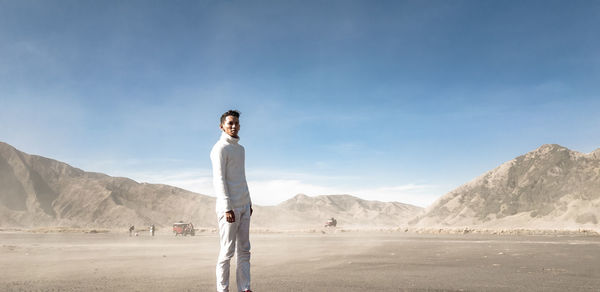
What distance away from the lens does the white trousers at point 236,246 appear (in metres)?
4.89

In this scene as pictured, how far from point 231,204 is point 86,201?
119413 mm

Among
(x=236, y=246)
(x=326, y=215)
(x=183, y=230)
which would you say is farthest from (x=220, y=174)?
(x=326, y=215)

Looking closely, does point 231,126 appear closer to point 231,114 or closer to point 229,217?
point 231,114

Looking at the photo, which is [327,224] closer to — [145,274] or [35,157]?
[145,274]

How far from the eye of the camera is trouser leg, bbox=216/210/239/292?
4879 mm

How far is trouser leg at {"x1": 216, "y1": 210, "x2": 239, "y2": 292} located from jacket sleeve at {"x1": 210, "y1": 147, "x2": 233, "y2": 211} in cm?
21

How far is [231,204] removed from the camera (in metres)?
4.98

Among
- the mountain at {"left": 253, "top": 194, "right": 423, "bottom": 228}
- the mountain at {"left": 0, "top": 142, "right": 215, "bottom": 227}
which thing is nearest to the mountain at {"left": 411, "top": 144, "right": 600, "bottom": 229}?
the mountain at {"left": 253, "top": 194, "right": 423, "bottom": 228}

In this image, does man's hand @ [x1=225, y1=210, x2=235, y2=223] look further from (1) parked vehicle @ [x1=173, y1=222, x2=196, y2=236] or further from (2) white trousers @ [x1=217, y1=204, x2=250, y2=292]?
(1) parked vehicle @ [x1=173, y1=222, x2=196, y2=236]

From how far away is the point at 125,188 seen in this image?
126 m

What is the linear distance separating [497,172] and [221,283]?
344 feet

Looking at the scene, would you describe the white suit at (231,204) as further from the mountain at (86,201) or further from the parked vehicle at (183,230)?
the mountain at (86,201)


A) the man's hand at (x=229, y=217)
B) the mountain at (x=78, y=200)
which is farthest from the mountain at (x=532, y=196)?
the man's hand at (x=229, y=217)

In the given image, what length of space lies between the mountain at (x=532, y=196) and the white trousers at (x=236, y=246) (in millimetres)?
66853
